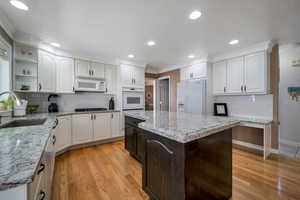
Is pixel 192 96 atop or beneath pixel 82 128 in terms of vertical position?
atop

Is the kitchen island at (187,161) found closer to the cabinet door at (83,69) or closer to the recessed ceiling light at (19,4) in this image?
the recessed ceiling light at (19,4)

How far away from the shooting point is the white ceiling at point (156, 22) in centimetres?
159

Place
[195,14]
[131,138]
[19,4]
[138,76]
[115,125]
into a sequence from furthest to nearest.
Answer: [138,76]
[115,125]
[131,138]
[195,14]
[19,4]

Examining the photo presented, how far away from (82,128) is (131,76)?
2028 millimetres

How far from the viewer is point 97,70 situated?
3631 millimetres

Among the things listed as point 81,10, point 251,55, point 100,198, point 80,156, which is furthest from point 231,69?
point 80,156

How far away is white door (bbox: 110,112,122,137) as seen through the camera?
357 centimetres

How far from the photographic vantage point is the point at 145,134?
1497 millimetres

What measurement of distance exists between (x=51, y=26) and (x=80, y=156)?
100 inches

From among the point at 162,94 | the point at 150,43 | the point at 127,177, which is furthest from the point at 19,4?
the point at 162,94

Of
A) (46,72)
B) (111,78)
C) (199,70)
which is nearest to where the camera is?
(46,72)

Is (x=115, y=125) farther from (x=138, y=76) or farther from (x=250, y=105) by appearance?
(x=250, y=105)

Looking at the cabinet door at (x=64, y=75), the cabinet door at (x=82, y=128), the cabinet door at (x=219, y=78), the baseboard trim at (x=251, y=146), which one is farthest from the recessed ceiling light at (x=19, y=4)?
the baseboard trim at (x=251, y=146)

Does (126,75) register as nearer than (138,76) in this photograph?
Yes
